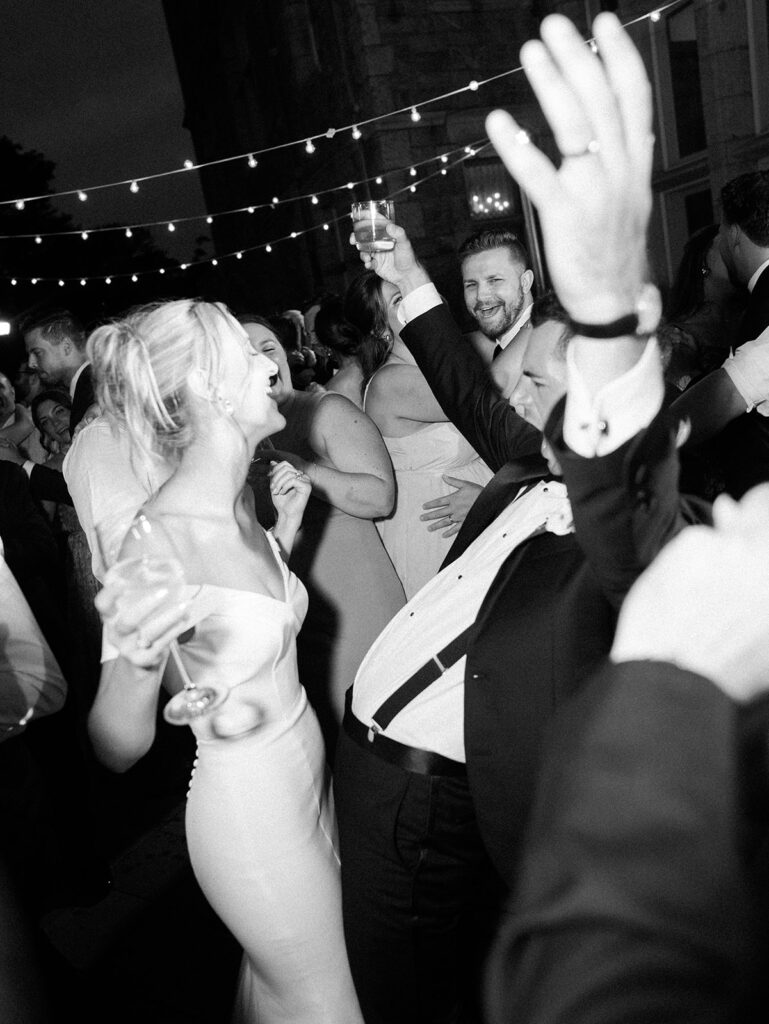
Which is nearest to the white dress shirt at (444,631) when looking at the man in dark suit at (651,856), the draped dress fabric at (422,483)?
the man in dark suit at (651,856)

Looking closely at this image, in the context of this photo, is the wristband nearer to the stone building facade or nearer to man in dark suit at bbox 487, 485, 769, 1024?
man in dark suit at bbox 487, 485, 769, 1024

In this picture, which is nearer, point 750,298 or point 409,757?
point 409,757

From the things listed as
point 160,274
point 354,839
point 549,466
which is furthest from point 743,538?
point 160,274

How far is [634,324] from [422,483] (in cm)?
227

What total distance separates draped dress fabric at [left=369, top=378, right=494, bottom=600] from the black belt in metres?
1.51

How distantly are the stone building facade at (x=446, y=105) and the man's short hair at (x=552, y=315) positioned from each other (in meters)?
5.61

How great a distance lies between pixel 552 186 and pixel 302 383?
3.69m

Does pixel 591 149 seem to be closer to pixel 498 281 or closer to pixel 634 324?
pixel 634 324

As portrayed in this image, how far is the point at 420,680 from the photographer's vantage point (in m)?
1.52

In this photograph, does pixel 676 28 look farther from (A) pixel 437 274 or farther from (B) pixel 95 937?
(B) pixel 95 937

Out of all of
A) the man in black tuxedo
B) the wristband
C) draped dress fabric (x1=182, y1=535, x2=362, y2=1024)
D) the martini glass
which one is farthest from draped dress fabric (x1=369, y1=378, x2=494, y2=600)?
the wristband

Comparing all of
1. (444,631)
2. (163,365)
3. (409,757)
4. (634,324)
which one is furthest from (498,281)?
(634,324)

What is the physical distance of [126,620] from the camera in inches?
45.9

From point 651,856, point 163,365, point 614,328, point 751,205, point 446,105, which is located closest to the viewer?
point 651,856
